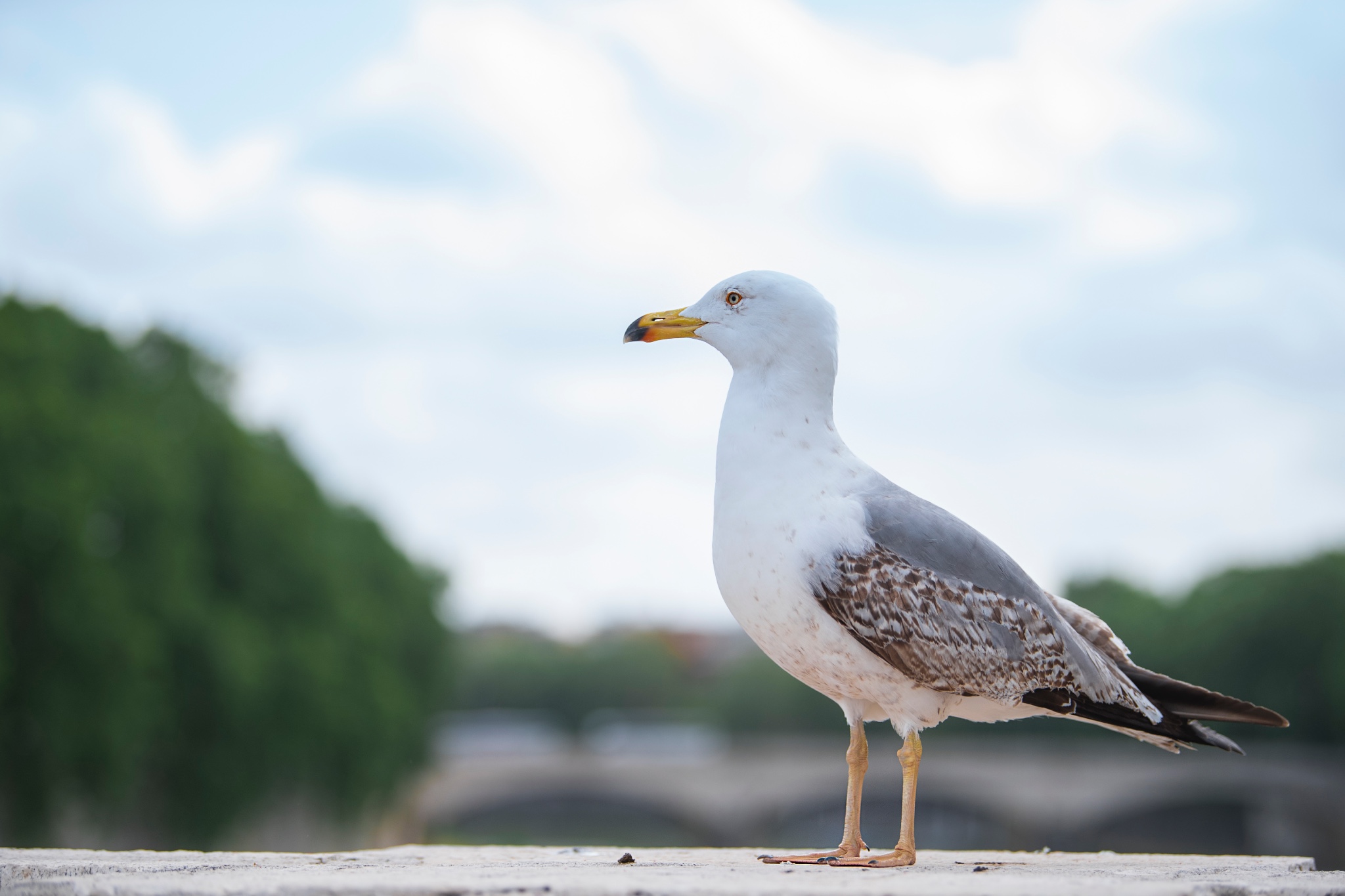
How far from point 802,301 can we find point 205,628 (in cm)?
2083

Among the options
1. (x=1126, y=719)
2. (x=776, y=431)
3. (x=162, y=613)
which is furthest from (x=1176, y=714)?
(x=162, y=613)

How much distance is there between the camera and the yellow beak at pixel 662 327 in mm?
5160

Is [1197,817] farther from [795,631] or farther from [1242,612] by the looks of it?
[795,631]

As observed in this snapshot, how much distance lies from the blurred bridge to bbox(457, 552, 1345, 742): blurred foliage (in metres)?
2.01

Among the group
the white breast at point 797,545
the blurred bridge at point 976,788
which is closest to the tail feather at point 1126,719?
the white breast at point 797,545

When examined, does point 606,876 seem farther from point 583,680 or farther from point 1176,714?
point 583,680

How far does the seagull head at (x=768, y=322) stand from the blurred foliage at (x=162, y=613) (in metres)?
16.9

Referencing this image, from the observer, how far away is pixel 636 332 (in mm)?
5270

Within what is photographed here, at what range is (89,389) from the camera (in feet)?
84.1

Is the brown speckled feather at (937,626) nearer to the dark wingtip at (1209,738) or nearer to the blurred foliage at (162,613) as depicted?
the dark wingtip at (1209,738)

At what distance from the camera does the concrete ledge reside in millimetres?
3297

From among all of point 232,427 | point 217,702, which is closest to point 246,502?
point 232,427

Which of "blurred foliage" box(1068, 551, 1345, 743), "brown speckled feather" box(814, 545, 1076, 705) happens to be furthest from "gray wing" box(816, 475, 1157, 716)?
"blurred foliage" box(1068, 551, 1345, 743)

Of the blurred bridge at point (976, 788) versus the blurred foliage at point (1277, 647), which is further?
the blurred foliage at point (1277, 647)
